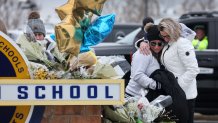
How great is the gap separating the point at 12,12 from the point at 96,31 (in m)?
24.0

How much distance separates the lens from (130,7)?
3650 cm

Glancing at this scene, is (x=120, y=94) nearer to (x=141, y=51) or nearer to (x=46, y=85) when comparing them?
(x=46, y=85)

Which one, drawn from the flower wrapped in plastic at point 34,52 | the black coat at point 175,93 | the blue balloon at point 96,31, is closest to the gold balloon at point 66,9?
the blue balloon at point 96,31

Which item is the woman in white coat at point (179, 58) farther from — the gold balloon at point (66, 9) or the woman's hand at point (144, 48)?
the gold balloon at point (66, 9)

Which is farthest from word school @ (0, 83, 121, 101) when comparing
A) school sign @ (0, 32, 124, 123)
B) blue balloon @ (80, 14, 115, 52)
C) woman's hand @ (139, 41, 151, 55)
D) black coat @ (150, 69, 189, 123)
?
woman's hand @ (139, 41, 151, 55)

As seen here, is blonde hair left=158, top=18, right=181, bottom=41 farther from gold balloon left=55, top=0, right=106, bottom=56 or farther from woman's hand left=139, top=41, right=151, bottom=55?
gold balloon left=55, top=0, right=106, bottom=56

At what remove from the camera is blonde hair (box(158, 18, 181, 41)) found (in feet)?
25.5

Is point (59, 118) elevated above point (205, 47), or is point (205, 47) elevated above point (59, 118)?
point (205, 47)

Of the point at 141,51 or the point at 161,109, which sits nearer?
the point at 161,109

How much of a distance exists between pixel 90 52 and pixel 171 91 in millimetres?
1638

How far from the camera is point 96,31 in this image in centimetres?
594

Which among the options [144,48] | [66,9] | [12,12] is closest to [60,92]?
[66,9]

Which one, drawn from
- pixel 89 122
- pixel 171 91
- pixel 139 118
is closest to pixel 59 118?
pixel 89 122

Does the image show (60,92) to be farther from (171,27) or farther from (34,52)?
(171,27)
